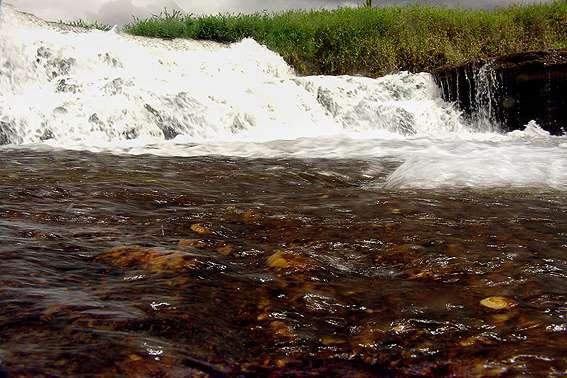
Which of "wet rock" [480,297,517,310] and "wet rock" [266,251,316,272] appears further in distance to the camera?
"wet rock" [266,251,316,272]

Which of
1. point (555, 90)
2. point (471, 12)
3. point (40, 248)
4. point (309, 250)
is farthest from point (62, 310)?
point (471, 12)

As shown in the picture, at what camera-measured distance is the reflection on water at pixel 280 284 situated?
63.1 inches

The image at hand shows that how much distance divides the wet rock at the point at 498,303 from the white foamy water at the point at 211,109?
11.2 feet

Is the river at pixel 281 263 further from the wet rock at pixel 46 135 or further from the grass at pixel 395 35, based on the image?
the grass at pixel 395 35

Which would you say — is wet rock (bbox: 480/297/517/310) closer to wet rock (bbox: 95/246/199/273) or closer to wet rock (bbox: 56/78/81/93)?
wet rock (bbox: 95/246/199/273)

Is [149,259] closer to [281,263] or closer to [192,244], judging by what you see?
[192,244]

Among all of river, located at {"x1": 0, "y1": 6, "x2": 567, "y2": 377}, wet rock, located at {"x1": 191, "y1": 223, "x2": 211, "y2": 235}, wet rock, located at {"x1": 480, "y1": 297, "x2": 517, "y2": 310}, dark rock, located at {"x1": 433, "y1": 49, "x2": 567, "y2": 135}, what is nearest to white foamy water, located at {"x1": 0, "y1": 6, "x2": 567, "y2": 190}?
dark rock, located at {"x1": 433, "y1": 49, "x2": 567, "y2": 135}

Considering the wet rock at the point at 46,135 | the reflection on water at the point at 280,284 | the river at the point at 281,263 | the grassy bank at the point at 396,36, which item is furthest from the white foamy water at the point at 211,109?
the reflection on water at the point at 280,284

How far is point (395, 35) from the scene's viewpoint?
14938 mm

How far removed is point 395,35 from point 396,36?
0.06 metres

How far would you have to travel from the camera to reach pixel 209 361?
156 centimetres

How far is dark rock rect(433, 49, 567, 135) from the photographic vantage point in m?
10.5

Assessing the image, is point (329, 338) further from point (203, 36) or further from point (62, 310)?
point (203, 36)

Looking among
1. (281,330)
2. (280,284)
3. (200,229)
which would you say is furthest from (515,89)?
(281,330)
